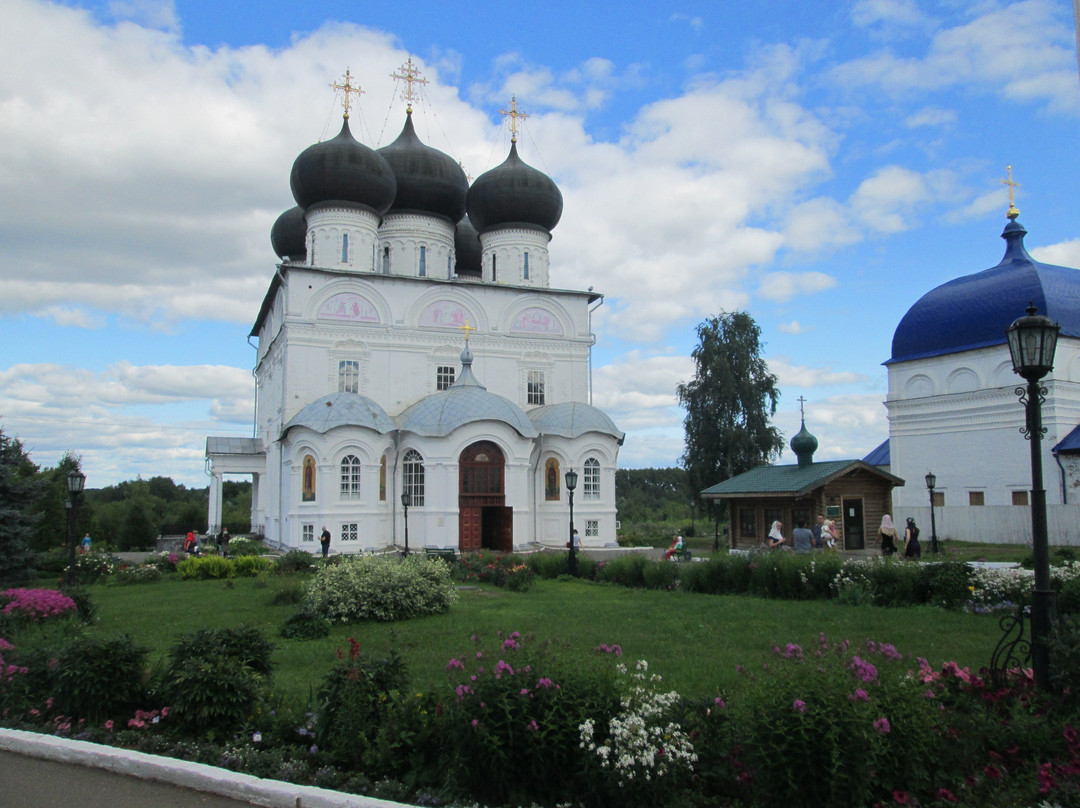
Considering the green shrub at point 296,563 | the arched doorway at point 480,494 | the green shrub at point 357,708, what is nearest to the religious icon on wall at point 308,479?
the arched doorway at point 480,494

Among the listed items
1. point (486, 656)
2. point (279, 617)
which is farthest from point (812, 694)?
point (279, 617)

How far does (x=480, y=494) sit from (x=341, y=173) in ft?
40.8

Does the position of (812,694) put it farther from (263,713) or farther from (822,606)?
(822,606)

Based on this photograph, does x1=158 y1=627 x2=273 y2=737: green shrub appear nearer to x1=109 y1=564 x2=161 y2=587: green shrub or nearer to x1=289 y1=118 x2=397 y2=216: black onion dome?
x1=109 y1=564 x2=161 y2=587: green shrub

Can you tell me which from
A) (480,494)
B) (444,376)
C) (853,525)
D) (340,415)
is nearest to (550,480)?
(480,494)

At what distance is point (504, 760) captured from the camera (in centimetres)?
466

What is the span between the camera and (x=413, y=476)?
25.2 m

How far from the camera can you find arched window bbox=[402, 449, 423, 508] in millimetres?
24984

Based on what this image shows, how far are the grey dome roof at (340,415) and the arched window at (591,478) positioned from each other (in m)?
6.70

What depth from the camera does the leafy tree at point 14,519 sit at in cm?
1702

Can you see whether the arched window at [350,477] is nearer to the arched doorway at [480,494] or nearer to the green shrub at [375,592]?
the arched doorway at [480,494]

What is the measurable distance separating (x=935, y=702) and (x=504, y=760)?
2.87m

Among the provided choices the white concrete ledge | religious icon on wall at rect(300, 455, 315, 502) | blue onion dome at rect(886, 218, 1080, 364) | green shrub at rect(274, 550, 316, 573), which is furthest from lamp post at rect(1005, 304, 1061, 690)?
blue onion dome at rect(886, 218, 1080, 364)

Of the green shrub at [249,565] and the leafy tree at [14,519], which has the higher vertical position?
the leafy tree at [14,519]
